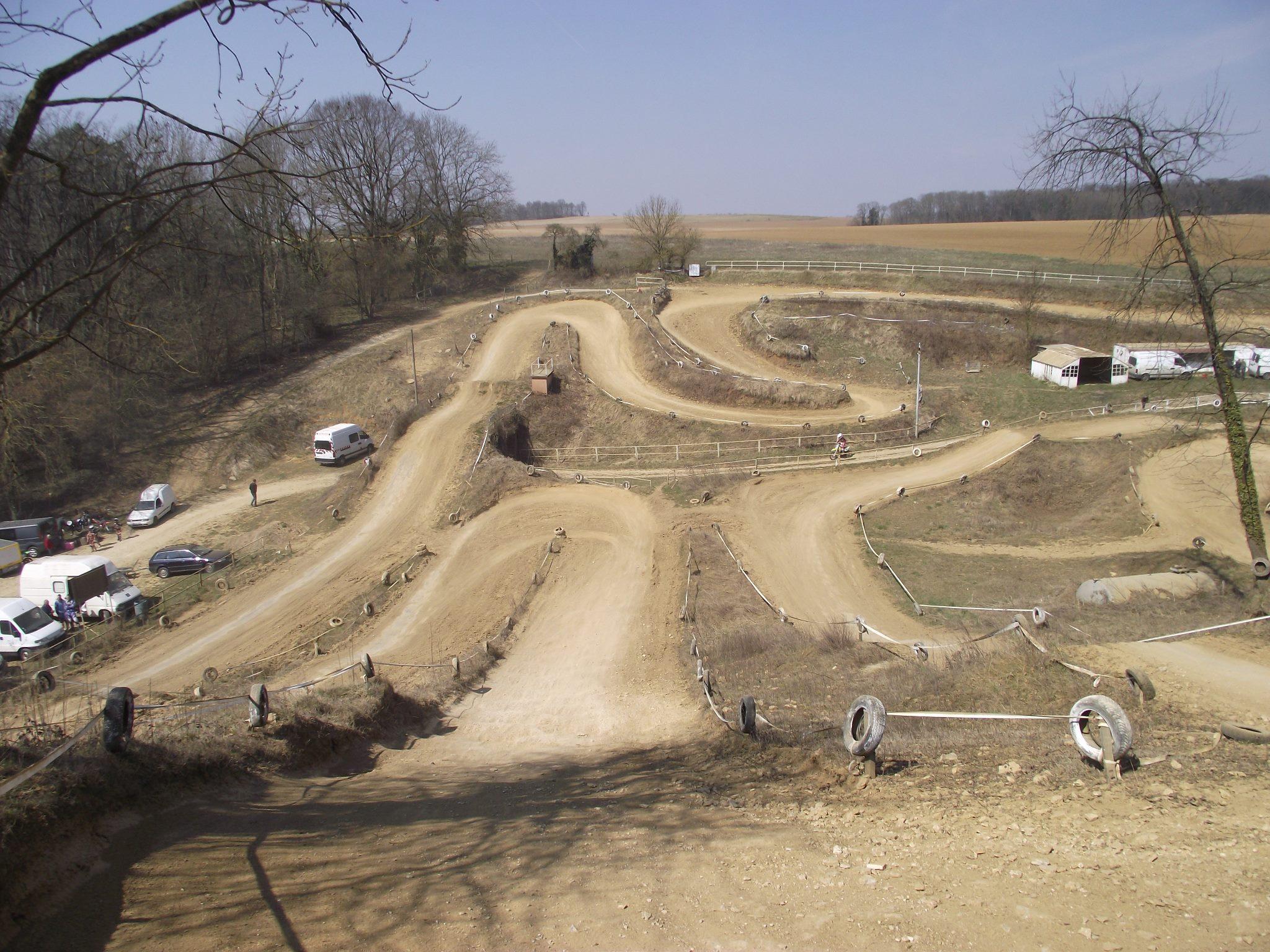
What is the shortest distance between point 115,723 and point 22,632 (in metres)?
19.4

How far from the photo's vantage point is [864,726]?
Answer: 8.37 meters

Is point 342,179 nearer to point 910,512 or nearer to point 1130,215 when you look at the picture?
point 1130,215

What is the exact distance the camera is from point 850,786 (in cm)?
838

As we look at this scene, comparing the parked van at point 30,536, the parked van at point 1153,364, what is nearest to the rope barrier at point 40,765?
the parked van at point 30,536

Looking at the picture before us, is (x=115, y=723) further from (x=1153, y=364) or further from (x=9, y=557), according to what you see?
(x=1153, y=364)

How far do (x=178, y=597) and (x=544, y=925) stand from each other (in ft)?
81.4

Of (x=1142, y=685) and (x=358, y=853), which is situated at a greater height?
(x=358, y=853)

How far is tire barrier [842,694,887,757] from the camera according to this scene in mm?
8195

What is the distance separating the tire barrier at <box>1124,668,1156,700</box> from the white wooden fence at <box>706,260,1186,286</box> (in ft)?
170

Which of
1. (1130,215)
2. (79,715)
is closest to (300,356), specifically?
(79,715)

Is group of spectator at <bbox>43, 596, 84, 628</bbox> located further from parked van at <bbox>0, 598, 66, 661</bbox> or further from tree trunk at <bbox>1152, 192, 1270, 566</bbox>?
tree trunk at <bbox>1152, 192, 1270, 566</bbox>

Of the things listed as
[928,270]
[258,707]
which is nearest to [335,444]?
[258,707]

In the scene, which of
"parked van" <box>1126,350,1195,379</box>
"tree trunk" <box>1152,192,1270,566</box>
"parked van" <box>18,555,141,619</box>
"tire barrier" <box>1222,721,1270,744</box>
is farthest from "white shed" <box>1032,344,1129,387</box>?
"parked van" <box>18,555,141,619</box>

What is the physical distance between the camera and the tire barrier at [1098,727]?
7.71m
